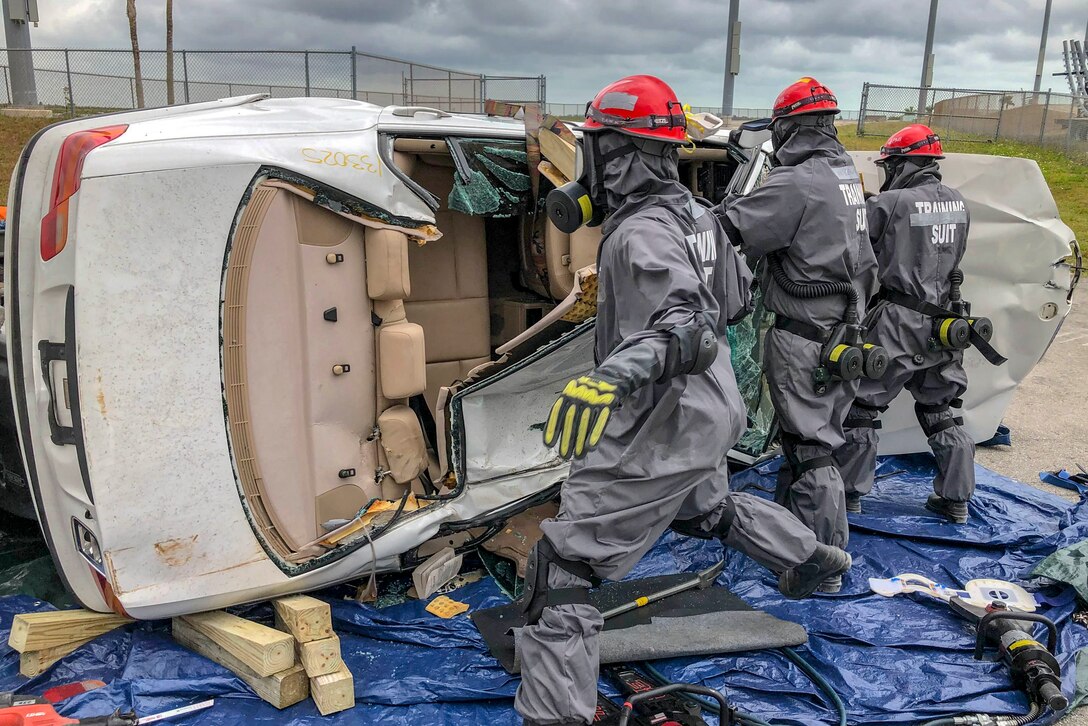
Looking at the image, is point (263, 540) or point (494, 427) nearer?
point (263, 540)

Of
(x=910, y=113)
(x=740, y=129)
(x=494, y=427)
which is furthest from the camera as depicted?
(x=910, y=113)

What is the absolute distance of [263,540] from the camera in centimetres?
280

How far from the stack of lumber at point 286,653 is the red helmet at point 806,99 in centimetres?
271

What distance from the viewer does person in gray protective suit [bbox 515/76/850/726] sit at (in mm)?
2348

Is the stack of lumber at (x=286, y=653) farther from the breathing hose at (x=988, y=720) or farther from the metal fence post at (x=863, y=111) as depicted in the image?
the metal fence post at (x=863, y=111)

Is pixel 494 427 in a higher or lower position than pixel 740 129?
lower

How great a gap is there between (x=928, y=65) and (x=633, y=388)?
1914cm

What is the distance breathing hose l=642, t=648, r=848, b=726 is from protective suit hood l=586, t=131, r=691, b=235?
151 cm

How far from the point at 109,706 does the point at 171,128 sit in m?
1.80

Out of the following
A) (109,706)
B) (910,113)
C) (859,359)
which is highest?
(910,113)

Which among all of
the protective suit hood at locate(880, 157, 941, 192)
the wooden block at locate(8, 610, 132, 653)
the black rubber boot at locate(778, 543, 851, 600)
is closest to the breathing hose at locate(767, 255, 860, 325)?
the protective suit hood at locate(880, 157, 941, 192)

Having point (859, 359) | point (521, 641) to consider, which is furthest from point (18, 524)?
point (859, 359)

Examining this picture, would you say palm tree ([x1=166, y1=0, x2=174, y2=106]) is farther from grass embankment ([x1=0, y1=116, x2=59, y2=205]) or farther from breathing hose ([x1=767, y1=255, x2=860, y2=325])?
breathing hose ([x1=767, y1=255, x2=860, y2=325])

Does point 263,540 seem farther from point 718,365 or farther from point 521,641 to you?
point 718,365
